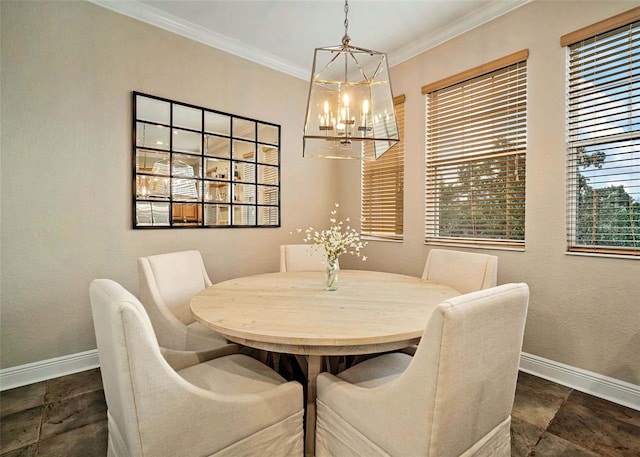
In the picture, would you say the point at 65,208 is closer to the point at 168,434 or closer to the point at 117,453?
the point at 117,453

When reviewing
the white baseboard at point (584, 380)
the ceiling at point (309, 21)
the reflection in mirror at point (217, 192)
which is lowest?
the white baseboard at point (584, 380)

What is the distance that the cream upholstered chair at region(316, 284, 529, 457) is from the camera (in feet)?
2.85

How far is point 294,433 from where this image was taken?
4.13 ft

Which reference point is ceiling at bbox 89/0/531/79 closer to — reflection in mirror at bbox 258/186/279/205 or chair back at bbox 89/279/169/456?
reflection in mirror at bbox 258/186/279/205

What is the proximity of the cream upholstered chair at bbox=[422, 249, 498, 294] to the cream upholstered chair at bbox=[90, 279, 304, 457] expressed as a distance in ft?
4.61

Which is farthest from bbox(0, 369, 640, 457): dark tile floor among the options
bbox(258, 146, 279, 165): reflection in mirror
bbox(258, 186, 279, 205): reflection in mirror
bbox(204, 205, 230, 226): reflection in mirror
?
bbox(258, 146, 279, 165): reflection in mirror

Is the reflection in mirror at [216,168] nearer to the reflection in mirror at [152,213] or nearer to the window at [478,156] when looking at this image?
the reflection in mirror at [152,213]

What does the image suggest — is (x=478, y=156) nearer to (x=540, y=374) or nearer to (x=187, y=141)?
(x=540, y=374)

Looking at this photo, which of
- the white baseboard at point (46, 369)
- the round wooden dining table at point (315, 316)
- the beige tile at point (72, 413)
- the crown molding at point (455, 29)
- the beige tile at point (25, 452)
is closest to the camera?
the round wooden dining table at point (315, 316)

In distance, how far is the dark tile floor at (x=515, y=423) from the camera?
156 centimetres

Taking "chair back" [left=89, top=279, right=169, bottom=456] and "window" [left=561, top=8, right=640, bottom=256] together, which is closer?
"chair back" [left=89, top=279, right=169, bottom=456]

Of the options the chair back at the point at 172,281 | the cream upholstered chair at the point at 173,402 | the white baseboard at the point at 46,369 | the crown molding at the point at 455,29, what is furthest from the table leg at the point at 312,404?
the crown molding at the point at 455,29

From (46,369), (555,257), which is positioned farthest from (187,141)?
(555,257)

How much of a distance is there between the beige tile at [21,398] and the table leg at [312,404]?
176cm
